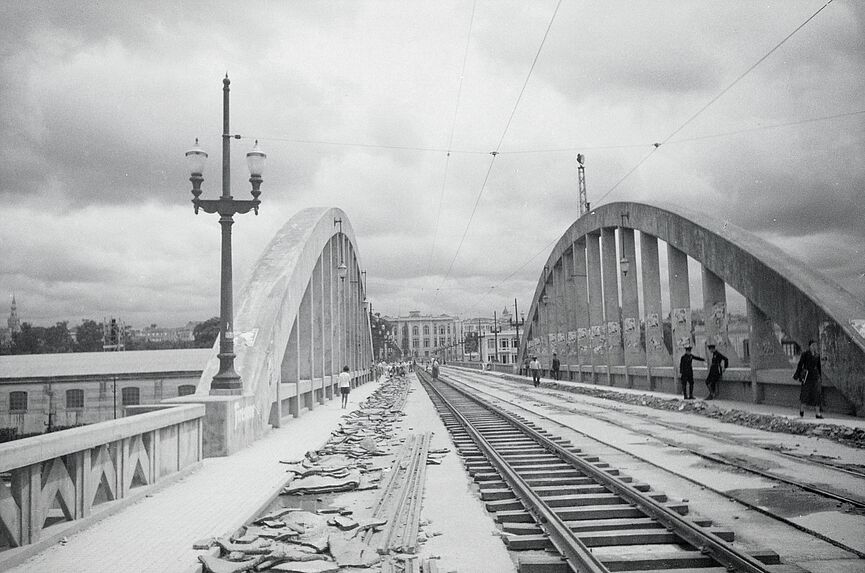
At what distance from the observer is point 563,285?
42375mm

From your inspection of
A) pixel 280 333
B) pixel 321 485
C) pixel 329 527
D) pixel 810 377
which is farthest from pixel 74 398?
pixel 810 377

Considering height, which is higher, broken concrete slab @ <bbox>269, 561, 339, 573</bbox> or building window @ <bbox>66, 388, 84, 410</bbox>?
broken concrete slab @ <bbox>269, 561, 339, 573</bbox>

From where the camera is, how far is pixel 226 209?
12.4 metres

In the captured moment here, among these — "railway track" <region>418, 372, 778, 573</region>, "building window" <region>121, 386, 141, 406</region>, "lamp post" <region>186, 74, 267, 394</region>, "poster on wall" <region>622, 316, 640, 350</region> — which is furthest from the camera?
"building window" <region>121, 386, 141, 406</region>

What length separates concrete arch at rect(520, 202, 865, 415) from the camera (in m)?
13.3

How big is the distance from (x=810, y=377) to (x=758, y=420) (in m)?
1.33

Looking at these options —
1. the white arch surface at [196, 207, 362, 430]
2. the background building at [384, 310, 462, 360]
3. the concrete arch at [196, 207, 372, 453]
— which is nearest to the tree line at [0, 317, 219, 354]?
the concrete arch at [196, 207, 372, 453]

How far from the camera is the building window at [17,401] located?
38125 millimetres

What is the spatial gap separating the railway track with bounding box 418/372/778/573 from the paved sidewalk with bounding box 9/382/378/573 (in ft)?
8.91

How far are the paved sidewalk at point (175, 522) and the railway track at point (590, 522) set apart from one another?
8.91 ft

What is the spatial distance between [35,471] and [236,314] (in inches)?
382

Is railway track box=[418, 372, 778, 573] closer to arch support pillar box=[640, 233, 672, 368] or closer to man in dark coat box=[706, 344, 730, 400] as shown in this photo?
man in dark coat box=[706, 344, 730, 400]

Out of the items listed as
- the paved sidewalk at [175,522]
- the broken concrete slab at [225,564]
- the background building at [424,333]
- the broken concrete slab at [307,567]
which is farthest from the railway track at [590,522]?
the background building at [424,333]

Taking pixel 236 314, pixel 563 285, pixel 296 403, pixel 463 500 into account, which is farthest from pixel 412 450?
pixel 563 285
